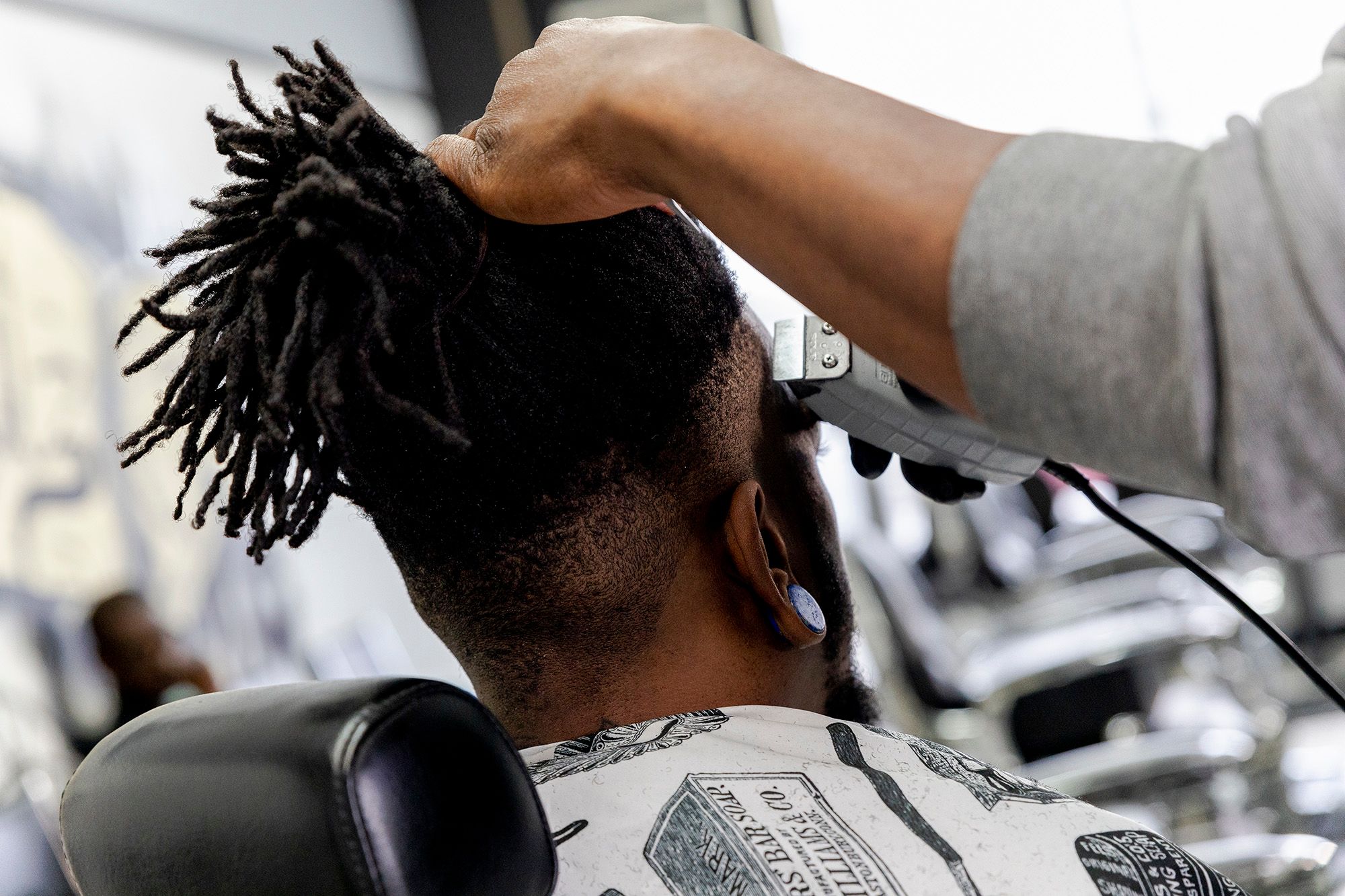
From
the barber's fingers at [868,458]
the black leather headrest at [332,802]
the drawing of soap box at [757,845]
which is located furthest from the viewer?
the barber's fingers at [868,458]

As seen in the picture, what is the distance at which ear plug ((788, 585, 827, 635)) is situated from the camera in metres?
0.87

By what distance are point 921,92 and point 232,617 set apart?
356 cm

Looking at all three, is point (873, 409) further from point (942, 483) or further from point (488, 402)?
point (488, 402)

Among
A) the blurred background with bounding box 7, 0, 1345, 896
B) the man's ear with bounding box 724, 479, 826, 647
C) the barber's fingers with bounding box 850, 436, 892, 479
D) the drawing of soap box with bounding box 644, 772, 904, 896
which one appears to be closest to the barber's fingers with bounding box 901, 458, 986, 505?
the barber's fingers with bounding box 850, 436, 892, 479

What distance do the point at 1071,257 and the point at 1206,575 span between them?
2.22 ft

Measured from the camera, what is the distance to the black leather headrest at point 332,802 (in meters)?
0.54

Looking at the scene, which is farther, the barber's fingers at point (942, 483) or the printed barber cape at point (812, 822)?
the barber's fingers at point (942, 483)

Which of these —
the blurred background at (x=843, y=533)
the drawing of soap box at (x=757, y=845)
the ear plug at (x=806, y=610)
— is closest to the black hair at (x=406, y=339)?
the ear plug at (x=806, y=610)

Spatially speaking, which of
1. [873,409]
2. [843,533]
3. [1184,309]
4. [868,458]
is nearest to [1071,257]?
[1184,309]

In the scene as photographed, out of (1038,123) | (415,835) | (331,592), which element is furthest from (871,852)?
(1038,123)

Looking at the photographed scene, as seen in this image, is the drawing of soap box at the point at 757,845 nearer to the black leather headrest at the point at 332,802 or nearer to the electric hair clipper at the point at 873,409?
the black leather headrest at the point at 332,802

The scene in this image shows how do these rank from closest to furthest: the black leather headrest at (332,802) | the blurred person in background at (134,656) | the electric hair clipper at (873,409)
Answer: the black leather headrest at (332,802) < the electric hair clipper at (873,409) < the blurred person in background at (134,656)

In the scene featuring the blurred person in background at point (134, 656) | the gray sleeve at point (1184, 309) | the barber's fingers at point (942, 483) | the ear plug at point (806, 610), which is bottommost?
the blurred person in background at point (134, 656)

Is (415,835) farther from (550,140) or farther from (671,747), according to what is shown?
(550,140)
